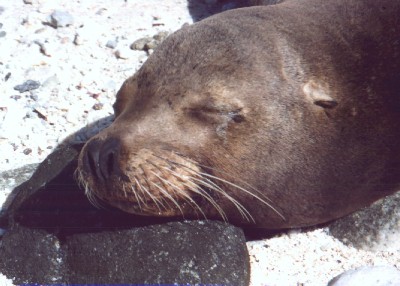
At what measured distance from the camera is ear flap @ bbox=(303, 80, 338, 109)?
11.7 ft

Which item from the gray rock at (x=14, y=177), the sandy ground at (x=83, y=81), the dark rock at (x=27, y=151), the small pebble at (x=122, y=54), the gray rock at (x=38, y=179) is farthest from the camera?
the small pebble at (x=122, y=54)

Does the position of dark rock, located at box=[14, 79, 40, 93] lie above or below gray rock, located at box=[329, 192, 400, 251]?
above

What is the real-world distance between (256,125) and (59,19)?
3.43 m

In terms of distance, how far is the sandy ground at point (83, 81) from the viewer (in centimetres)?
401

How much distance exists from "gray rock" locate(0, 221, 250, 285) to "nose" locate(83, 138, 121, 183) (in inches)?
16.9

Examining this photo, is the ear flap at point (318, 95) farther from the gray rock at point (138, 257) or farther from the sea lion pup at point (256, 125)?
the gray rock at point (138, 257)

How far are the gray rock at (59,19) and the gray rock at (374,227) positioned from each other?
342 cm

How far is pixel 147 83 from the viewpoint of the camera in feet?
12.1

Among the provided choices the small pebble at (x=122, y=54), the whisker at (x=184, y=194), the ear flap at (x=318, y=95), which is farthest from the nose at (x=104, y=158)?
the small pebble at (x=122, y=54)

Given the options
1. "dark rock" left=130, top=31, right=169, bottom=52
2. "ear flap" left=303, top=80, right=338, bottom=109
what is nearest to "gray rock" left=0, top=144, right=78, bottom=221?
"ear flap" left=303, top=80, right=338, bottom=109

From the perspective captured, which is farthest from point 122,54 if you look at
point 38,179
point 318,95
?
point 318,95

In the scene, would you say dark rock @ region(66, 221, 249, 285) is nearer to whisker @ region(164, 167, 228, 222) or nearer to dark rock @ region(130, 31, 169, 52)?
whisker @ region(164, 167, 228, 222)

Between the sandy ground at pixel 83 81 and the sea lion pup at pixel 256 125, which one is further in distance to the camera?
the sandy ground at pixel 83 81

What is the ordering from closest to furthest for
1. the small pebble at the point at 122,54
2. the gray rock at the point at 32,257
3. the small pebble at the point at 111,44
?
the gray rock at the point at 32,257, the small pebble at the point at 122,54, the small pebble at the point at 111,44
